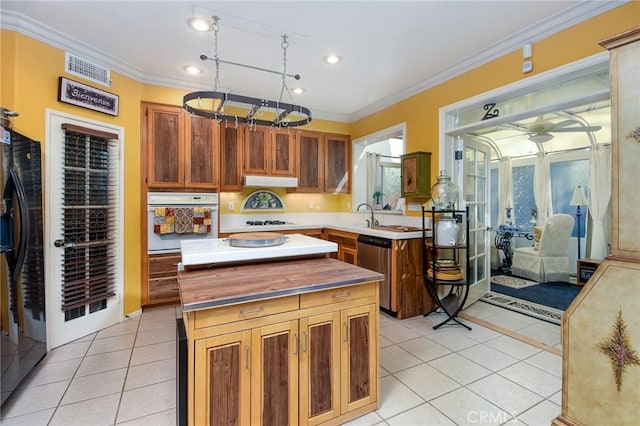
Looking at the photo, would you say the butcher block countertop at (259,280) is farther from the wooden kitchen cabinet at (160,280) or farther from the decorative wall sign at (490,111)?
the decorative wall sign at (490,111)

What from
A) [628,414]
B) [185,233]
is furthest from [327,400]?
[185,233]

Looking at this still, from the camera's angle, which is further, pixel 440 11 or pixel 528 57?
pixel 528 57

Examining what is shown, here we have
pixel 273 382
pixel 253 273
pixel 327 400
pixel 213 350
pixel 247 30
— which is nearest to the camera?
pixel 213 350

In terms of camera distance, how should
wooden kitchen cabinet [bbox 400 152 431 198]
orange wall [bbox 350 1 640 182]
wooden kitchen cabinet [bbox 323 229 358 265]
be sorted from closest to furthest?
orange wall [bbox 350 1 640 182]
wooden kitchen cabinet [bbox 400 152 431 198]
wooden kitchen cabinet [bbox 323 229 358 265]

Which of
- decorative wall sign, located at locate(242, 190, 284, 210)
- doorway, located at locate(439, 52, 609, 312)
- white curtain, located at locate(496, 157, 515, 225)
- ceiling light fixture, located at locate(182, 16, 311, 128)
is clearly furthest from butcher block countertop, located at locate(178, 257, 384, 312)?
white curtain, located at locate(496, 157, 515, 225)

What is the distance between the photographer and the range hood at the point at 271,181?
425 centimetres

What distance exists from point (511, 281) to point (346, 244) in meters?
2.93

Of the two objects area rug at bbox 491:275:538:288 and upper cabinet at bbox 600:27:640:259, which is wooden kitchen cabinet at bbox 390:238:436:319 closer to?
upper cabinet at bbox 600:27:640:259

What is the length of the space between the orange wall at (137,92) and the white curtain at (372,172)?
545 mm

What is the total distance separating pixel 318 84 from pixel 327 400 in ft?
11.2

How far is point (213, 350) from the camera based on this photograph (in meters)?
1.40

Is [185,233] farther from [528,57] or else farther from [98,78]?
[528,57]

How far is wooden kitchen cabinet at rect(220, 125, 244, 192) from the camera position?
4.16 metres

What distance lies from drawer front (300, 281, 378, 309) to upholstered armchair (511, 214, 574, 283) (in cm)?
444
